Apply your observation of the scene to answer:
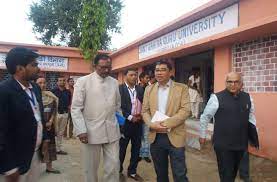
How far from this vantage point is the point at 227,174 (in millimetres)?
4742

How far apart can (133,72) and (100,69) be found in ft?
5.20

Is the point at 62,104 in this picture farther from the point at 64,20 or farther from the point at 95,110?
the point at 64,20

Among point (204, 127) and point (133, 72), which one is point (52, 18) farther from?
point (204, 127)

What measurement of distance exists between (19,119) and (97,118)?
5.43 feet

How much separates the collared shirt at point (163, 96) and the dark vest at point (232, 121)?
0.64 meters

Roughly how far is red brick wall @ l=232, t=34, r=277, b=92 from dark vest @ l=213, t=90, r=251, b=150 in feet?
9.84

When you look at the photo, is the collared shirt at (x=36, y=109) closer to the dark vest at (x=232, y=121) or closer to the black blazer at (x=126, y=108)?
the dark vest at (x=232, y=121)

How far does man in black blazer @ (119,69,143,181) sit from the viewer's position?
21.0ft

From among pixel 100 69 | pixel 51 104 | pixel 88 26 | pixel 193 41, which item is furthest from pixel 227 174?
→ pixel 88 26

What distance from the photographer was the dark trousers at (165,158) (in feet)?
15.0

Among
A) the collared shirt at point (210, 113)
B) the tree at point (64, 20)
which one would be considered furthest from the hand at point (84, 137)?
the tree at point (64, 20)

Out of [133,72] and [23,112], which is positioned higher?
[133,72]

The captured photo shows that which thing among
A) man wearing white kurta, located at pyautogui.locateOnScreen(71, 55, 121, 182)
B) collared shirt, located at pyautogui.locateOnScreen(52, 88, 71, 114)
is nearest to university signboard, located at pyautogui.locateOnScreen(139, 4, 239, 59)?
collared shirt, located at pyautogui.locateOnScreen(52, 88, 71, 114)

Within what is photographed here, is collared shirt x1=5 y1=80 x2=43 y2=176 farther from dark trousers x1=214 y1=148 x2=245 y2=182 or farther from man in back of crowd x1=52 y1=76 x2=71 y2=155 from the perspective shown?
man in back of crowd x1=52 y1=76 x2=71 y2=155
